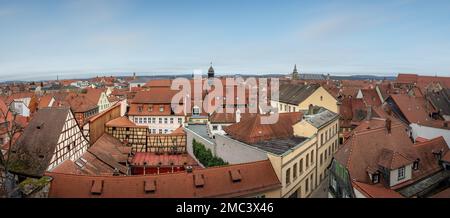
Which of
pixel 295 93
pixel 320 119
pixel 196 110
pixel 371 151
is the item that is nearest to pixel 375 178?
pixel 371 151

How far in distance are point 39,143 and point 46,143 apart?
0.79 feet

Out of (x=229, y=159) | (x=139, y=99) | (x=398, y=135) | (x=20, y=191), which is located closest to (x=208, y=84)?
(x=139, y=99)


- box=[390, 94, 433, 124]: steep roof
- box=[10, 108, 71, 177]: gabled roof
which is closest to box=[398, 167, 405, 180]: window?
box=[390, 94, 433, 124]: steep roof

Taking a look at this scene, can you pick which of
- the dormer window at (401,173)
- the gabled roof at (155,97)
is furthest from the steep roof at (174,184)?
the gabled roof at (155,97)

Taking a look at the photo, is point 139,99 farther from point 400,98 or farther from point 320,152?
point 400,98

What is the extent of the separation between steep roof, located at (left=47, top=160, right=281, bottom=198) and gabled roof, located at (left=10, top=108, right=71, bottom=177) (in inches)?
108

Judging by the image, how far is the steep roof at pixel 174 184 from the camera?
9.35m

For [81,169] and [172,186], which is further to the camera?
[81,169]

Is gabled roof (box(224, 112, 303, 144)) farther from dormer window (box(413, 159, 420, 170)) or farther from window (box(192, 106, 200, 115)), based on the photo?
window (box(192, 106, 200, 115))

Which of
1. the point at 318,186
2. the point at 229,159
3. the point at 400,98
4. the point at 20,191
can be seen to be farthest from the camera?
the point at 400,98

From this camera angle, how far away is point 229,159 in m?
14.8

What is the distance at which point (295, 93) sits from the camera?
28.7m

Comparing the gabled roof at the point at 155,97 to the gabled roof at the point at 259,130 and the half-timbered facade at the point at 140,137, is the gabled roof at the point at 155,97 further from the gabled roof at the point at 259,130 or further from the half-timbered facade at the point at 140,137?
the gabled roof at the point at 259,130
